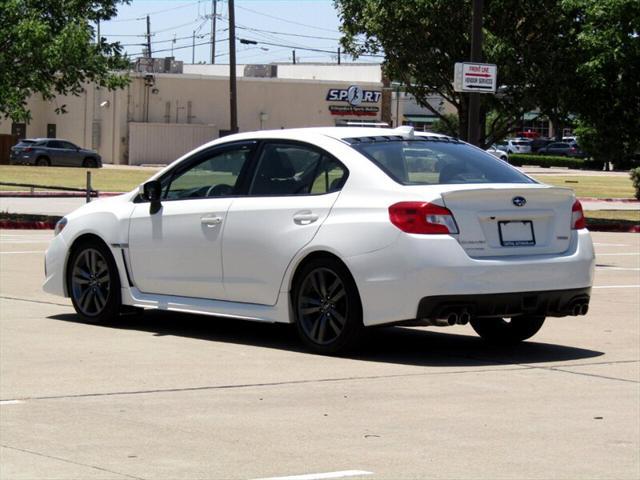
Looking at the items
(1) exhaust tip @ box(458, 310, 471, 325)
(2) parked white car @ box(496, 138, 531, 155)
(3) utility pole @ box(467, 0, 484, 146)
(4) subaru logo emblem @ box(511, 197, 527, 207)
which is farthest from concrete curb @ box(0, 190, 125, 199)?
(2) parked white car @ box(496, 138, 531, 155)

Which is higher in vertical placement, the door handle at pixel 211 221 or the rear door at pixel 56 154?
the door handle at pixel 211 221

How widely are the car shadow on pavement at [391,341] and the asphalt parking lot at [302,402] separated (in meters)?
0.02

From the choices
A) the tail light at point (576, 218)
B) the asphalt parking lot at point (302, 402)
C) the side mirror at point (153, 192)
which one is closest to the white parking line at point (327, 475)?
the asphalt parking lot at point (302, 402)

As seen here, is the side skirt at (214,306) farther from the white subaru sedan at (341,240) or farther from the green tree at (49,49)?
the green tree at (49,49)

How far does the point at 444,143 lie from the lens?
1101 centimetres

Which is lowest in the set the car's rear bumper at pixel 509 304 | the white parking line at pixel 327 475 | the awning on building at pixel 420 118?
the white parking line at pixel 327 475

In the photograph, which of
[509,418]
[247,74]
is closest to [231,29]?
[247,74]

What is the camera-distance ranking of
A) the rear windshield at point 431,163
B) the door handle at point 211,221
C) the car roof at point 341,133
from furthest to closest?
the door handle at point 211,221 < the car roof at point 341,133 < the rear windshield at point 431,163

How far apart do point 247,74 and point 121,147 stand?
1172 cm

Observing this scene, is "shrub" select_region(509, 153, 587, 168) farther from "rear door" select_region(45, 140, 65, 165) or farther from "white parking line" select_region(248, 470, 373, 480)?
"white parking line" select_region(248, 470, 373, 480)

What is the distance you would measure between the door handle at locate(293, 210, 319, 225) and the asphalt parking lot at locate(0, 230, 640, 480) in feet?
3.36

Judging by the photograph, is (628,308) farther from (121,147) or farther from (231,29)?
(121,147)

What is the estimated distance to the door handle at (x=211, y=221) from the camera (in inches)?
436

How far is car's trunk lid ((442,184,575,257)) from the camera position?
9.95 metres
